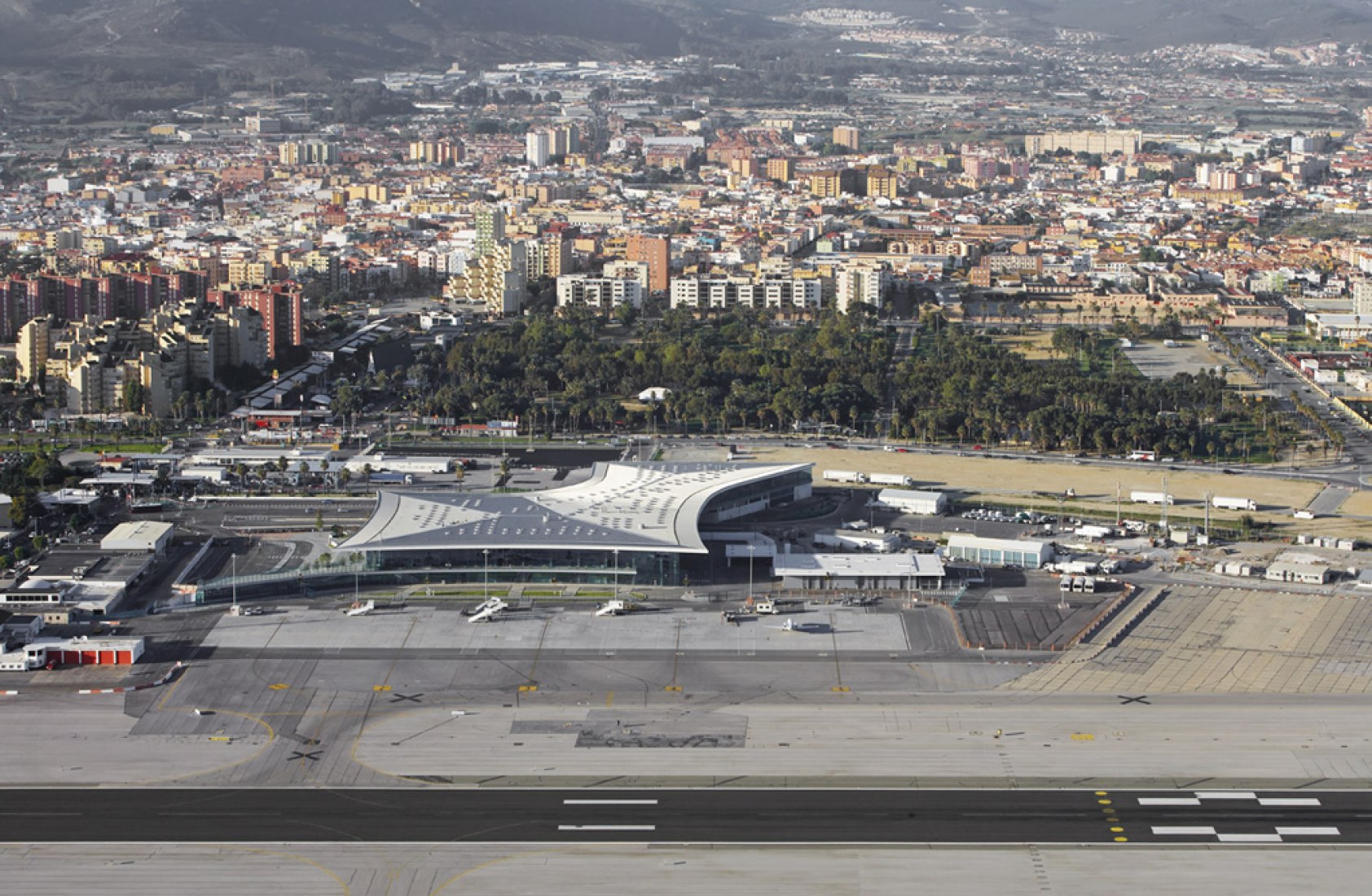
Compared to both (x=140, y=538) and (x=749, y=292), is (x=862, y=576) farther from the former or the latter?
(x=749, y=292)

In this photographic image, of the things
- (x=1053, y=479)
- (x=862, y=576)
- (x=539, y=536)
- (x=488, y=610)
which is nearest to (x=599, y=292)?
(x=1053, y=479)

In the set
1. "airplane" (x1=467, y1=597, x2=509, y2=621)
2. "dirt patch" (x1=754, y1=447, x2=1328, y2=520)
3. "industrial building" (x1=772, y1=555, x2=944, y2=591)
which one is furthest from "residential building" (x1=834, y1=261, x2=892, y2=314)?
"airplane" (x1=467, y1=597, x2=509, y2=621)

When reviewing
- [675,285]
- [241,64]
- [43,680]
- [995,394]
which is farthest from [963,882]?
[241,64]

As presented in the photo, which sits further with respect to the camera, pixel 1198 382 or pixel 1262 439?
pixel 1198 382

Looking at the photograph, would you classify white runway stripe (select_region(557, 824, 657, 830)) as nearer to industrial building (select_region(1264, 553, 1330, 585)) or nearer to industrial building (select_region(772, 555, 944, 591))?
industrial building (select_region(772, 555, 944, 591))

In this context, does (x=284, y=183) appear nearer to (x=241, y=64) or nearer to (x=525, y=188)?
(x=525, y=188)
